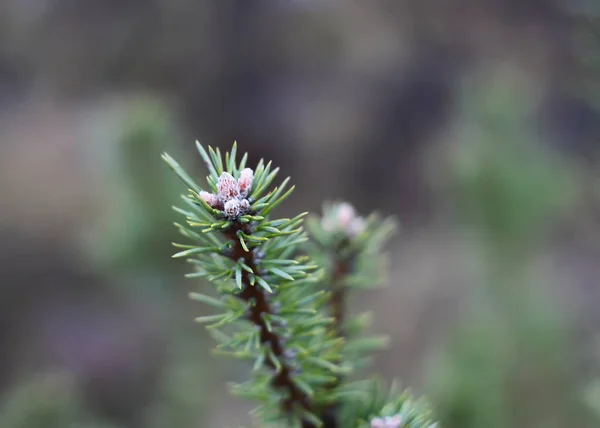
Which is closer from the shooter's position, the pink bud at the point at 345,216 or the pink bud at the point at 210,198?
the pink bud at the point at 210,198

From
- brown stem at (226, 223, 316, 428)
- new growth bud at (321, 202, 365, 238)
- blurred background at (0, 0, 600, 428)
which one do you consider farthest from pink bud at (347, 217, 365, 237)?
blurred background at (0, 0, 600, 428)

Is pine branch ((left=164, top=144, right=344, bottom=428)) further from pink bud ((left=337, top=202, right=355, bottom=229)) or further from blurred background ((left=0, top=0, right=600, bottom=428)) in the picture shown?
blurred background ((left=0, top=0, right=600, bottom=428))

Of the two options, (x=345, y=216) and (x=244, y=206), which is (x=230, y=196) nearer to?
(x=244, y=206)

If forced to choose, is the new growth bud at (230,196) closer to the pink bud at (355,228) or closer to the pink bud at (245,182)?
the pink bud at (245,182)

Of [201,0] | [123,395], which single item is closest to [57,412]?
[123,395]

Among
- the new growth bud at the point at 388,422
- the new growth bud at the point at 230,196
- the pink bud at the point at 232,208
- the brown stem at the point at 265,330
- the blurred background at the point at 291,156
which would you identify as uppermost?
the blurred background at the point at 291,156

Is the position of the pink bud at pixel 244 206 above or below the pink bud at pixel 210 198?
below

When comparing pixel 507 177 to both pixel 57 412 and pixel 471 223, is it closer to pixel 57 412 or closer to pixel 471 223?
pixel 471 223

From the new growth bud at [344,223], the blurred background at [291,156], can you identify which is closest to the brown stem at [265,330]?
the new growth bud at [344,223]
